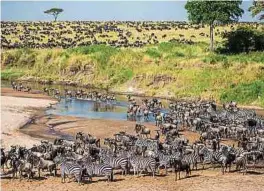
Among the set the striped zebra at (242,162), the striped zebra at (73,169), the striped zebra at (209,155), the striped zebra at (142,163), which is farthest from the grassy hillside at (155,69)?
the striped zebra at (73,169)

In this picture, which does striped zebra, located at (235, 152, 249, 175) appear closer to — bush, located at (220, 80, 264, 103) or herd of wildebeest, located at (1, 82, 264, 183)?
herd of wildebeest, located at (1, 82, 264, 183)

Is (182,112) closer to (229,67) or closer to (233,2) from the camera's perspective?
(229,67)

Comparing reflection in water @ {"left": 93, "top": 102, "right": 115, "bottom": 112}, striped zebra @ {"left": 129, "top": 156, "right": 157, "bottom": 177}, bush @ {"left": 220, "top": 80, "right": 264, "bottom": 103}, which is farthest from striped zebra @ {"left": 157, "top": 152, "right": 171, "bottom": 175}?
bush @ {"left": 220, "top": 80, "right": 264, "bottom": 103}

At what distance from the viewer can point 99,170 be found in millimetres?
26812

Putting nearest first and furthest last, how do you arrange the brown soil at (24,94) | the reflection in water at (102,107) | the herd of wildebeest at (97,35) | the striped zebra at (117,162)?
the striped zebra at (117,162), the reflection in water at (102,107), the brown soil at (24,94), the herd of wildebeest at (97,35)

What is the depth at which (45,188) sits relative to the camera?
1014 inches

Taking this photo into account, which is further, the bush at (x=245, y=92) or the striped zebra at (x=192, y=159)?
the bush at (x=245, y=92)

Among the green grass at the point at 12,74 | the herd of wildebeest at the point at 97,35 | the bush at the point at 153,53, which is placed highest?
the herd of wildebeest at the point at 97,35

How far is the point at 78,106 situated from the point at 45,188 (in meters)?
30.3

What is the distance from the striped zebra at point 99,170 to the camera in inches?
1055

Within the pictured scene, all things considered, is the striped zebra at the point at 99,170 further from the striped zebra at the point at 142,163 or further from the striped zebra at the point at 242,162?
the striped zebra at the point at 242,162

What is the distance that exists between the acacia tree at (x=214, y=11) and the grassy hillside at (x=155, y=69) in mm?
4178

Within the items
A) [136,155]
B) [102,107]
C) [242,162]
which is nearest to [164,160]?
[136,155]

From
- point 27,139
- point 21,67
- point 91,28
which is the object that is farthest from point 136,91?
point 91,28
